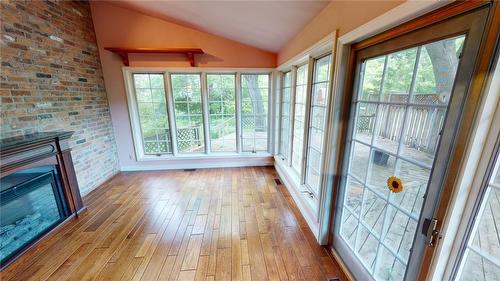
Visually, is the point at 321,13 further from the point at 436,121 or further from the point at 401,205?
the point at 401,205

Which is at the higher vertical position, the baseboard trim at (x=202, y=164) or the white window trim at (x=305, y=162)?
the white window trim at (x=305, y=162)

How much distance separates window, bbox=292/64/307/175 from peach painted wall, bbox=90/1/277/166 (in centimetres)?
119

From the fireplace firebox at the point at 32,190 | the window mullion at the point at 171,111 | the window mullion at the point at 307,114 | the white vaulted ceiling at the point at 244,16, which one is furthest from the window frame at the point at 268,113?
the fireplace firebox at the point at 32,190

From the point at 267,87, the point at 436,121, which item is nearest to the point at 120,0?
the point at 267,87

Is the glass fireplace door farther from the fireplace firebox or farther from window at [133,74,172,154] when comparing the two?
window at [133,74,172,154]

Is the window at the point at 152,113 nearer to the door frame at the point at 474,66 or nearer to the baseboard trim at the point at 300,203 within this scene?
the baseboard trim at the point at 300,203

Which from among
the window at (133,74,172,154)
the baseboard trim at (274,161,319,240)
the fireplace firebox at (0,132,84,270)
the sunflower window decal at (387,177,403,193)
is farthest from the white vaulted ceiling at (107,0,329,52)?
the fireplace firebox at (0,132,84,270)

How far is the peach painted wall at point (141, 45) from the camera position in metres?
3.34

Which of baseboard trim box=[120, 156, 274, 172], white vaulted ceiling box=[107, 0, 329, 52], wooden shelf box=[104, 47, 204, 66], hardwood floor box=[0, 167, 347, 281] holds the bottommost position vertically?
hardwood floor box=[0, 167, 347, 281]

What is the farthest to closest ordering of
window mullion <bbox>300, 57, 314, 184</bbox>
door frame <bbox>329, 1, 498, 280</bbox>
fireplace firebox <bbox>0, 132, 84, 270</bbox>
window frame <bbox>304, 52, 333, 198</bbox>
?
window mullion <bbox>300, 57, 314, 184</bbox>, fireplace firebox <bbox>0, 132, 84, 270</bbox>, window frame <bbox>304, 52, 333, 198</bbox>, door frame <bbox>329, 1, 498, 280</bbox>

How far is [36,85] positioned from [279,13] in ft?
9.89

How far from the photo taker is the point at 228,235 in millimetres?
2172

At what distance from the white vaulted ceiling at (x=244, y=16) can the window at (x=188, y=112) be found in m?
0.96

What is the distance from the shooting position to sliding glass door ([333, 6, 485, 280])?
88 centimetres
